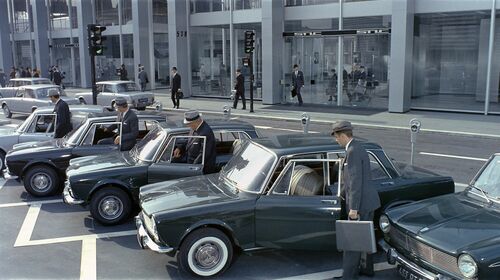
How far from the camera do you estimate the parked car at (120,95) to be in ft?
72.3

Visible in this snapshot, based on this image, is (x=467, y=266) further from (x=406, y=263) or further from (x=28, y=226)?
(x=28, y=226)

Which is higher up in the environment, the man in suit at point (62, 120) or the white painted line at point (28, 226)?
the man in suit at point (62, 120)

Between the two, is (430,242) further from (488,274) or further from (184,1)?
(184,1)

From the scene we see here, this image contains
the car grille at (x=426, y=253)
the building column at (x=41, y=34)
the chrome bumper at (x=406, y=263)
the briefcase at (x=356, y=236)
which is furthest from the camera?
the building column at (x=41, y=34)

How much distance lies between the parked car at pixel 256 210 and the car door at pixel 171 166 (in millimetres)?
1148

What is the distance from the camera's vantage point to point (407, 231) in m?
4.92

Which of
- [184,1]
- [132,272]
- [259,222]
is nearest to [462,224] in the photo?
[259,222]

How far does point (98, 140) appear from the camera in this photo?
30.3 feet

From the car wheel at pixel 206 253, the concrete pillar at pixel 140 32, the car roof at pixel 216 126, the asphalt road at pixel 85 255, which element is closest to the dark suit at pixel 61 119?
the asphalt road at pixel 85 255

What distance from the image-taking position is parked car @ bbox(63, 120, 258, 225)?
7.25 metres

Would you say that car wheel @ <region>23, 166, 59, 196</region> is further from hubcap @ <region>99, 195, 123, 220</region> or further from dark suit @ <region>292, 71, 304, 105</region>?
dark suit @ <region>292, 71, 304, 105</region>

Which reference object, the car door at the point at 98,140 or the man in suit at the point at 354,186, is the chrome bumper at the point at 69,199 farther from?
the man in suit at the point at 354,186

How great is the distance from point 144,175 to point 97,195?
2.49 ft

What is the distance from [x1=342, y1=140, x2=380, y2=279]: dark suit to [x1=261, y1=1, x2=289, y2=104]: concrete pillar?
2054 cm
